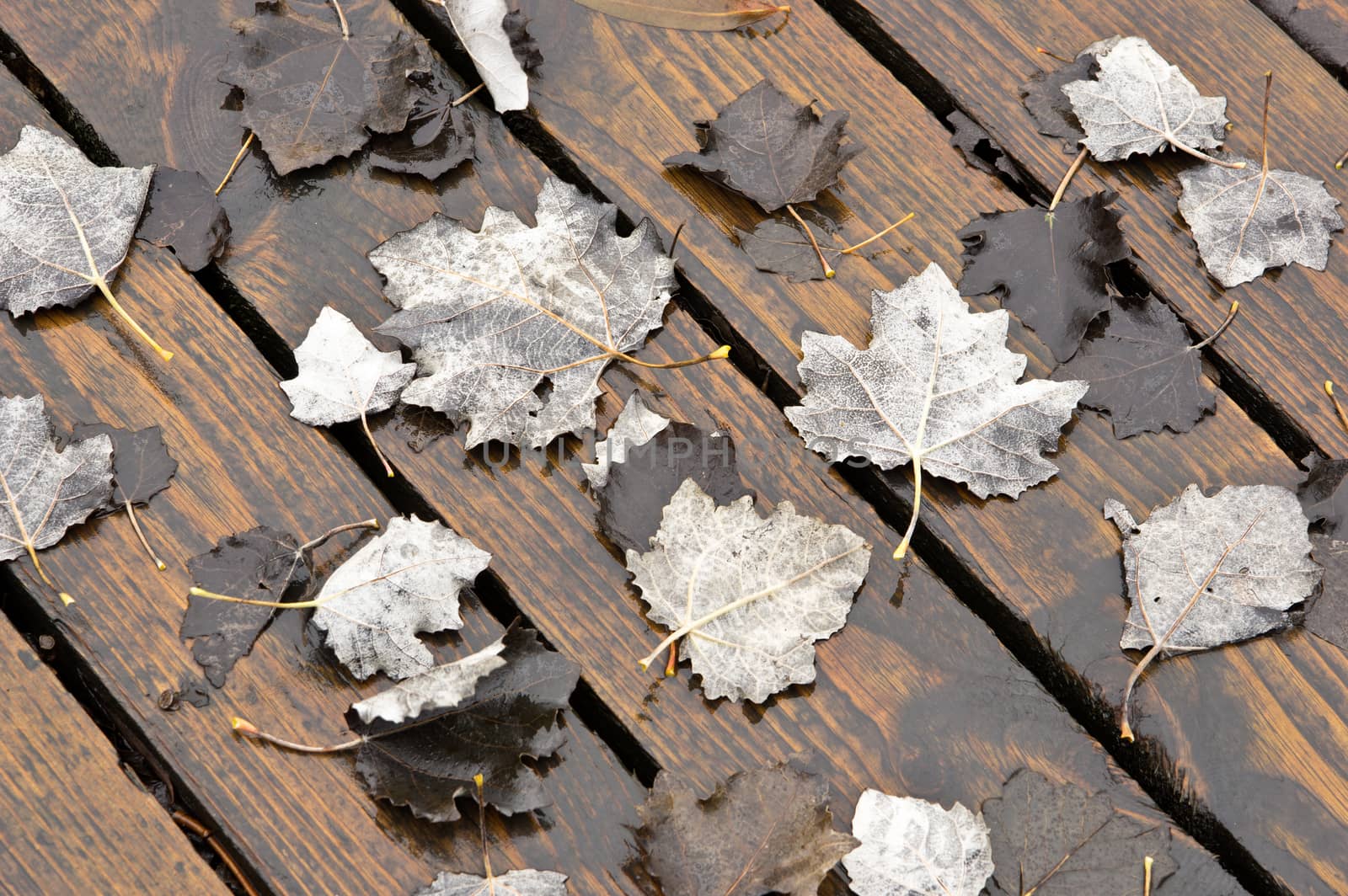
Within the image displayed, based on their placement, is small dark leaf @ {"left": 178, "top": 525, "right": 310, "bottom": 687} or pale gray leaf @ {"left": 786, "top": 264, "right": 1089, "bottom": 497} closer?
small dark leaf @ {"left": 178, "top": 525, "right": 310, "bottom": 687}

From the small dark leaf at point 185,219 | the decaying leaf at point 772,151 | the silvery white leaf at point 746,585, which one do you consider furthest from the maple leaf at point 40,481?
the decaying leaf at point 772,151

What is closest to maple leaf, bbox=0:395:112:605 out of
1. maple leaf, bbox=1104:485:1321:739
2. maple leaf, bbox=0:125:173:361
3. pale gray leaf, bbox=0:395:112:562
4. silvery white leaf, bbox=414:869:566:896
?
pale gray leaf, bbox=0:395:112:562

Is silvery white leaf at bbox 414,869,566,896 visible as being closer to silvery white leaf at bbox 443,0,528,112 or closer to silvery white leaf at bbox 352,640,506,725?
silvery white leaf at bbox 352,640,506,725

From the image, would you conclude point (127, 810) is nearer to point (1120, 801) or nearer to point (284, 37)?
point (284, 37)

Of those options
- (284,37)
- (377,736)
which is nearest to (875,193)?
(284,37)

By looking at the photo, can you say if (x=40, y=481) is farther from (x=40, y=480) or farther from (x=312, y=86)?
(x=312, y=86)
